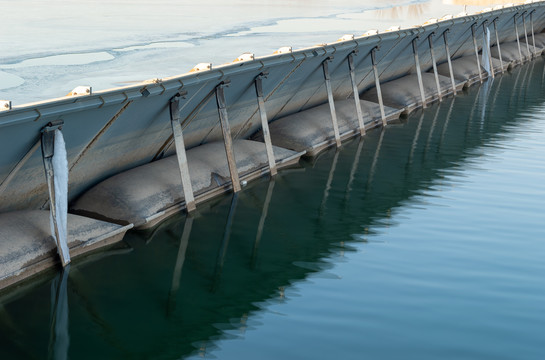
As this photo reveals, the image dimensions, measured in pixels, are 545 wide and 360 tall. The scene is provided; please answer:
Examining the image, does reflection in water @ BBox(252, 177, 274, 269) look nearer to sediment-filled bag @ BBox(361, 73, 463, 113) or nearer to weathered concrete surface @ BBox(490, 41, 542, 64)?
sediment-filled bag @ BBox(361, 73, 463, 113)

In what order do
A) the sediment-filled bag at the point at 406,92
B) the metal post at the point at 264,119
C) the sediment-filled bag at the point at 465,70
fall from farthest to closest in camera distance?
the sediment-filled bag at the point at 465,70
the sediment-filled bag at the point at 406,92
the metal post at the point at 264,119

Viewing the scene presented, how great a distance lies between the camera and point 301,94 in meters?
17.5

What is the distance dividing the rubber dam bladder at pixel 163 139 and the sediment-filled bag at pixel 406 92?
15 centimetres

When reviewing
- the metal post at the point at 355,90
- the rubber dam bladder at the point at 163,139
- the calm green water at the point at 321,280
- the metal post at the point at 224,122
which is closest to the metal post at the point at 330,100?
the rubber dam bladder at the point at 163,139

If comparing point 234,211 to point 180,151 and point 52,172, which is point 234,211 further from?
point 52,172

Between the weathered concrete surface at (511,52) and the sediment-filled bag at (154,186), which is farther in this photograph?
the weathered concrete surface at (511,52)

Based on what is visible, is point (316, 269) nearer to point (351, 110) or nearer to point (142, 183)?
point (142, 183)

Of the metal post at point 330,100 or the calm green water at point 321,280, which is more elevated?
the metal post at point 330,100

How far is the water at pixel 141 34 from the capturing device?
2472 cm

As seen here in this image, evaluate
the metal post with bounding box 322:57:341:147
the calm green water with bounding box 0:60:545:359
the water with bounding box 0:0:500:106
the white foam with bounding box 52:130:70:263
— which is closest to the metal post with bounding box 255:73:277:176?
the calm green water with bounding box 0:60:545:359

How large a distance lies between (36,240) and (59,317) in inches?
56.0

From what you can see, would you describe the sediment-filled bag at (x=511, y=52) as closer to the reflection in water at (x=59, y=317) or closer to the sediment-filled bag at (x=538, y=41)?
the sediment-filled bag at (x=538, y=41)

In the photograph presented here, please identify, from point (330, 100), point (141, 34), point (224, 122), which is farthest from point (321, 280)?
point (141, 34)

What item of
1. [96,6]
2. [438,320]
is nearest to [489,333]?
[438,320]
